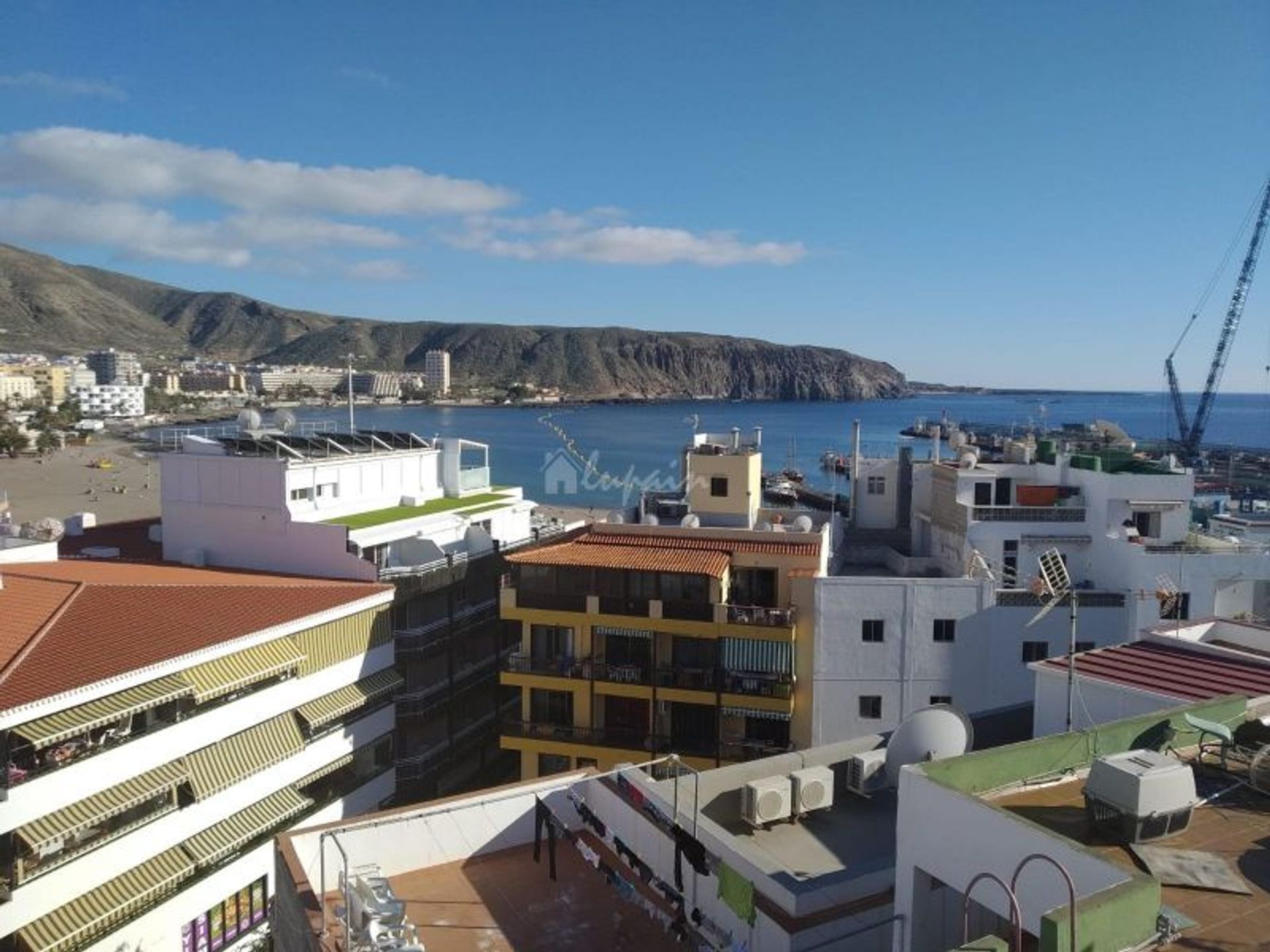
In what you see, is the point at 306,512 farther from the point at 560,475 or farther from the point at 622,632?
the point at 560,475

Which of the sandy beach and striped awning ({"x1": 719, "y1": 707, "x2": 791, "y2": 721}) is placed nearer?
striped awning ({"x1": 719, "y1": 707, "x2": 791, "y2": 721})

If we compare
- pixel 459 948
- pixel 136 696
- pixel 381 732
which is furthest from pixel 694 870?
pixel 381 732

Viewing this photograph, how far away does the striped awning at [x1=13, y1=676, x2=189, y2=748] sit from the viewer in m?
17.0

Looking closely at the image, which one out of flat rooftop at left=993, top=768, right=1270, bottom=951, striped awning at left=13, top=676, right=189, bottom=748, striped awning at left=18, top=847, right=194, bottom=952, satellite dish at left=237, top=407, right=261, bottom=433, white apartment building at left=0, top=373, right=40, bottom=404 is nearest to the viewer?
flat rooftop at left=993, top=768, right=1270, bottom=951

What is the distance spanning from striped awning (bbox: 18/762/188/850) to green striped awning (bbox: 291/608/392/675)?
4.22 metres

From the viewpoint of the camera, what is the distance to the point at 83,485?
106 metres

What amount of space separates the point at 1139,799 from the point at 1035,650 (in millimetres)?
19673

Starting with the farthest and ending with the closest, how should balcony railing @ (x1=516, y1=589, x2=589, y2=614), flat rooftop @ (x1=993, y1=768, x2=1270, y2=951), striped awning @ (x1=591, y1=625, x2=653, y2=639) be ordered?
balcony railing @ (x1=516, y1=589, x2=589, y2=614)
striped awning @ (x1=591, y1=625, x2=653, y2=639)
flat rooftop @ (x1=993, y1=768, x2=1270, y2=951)

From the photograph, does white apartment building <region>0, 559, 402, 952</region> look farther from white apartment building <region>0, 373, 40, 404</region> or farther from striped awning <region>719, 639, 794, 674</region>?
white apartment building <region>0, 373, 40, 404</region>

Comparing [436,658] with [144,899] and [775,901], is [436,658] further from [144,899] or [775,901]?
[775,901]

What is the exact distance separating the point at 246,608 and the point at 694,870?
624 inches

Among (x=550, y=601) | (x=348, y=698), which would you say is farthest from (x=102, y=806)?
(x=550, y=601)

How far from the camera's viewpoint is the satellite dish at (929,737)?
14375 mm

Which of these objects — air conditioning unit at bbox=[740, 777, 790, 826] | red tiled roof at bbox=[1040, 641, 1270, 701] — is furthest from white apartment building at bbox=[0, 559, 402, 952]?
red tiled roof at bbox=[1040, 641, 1270, 701]
